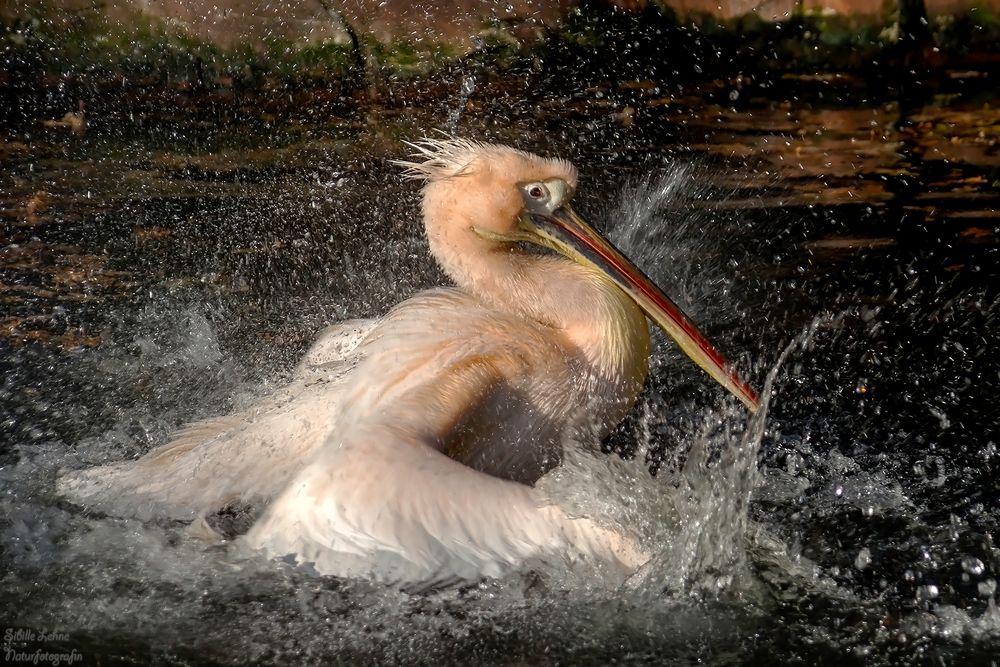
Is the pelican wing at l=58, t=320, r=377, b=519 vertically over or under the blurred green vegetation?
under

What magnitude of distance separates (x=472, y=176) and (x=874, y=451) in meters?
1.61

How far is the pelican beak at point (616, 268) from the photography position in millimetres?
3713

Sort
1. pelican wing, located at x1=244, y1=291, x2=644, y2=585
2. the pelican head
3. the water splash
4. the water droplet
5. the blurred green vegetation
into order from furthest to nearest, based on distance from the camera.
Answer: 1. the blurred green vegetation
2. the water splash
3. the pelican head
4. the water droplet
5. pelican wing, located at x1=244, y1=291, x2=644, y2=585

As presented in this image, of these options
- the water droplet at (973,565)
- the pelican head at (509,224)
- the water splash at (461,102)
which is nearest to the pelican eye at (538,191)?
the pelican head at (509,224)

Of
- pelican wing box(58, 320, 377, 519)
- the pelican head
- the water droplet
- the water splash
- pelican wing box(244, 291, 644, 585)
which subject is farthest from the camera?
the water splash

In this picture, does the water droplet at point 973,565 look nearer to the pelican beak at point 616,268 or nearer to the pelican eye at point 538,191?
the pelican beak at point 616,268

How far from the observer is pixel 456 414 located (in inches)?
128

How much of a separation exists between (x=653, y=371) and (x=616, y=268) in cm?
95

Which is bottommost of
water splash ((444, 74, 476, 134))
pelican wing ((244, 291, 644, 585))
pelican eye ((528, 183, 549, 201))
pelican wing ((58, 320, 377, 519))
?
pelican wing ((58, 320, 377, 519))

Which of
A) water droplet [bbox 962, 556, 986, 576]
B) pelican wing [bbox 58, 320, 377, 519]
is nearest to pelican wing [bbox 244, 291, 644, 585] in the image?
pelican wing [bbox 58, 320, 377, 519]

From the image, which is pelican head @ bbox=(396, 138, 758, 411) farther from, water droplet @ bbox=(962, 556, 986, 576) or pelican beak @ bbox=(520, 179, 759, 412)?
water droplet @ bbox=(962, 556, 986, 576)

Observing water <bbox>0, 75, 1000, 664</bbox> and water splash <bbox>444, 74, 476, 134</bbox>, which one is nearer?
water <bbox>0, 75, 1000, 664</bbox>

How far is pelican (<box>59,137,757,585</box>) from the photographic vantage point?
291 centimetres

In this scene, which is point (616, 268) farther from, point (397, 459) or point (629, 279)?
point (397, 459)
